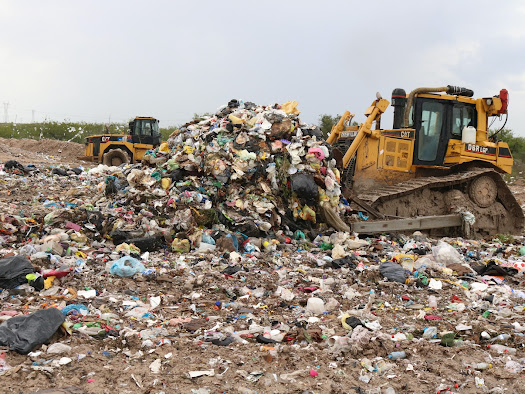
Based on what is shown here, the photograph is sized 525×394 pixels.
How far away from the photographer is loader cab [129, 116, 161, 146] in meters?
17.2

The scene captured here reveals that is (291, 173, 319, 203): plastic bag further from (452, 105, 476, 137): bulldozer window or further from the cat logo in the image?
the cat logo

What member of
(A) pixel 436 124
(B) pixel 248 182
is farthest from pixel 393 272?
(A) pixel 436 124

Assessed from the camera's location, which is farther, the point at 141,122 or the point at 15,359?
the point at 141,122

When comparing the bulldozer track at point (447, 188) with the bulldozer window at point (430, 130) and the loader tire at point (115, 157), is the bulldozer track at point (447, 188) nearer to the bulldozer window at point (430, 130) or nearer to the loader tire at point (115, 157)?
the bulldozer window at point (430, 130)

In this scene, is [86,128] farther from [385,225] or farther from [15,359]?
[15,359]

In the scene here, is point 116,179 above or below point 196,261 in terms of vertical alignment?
above

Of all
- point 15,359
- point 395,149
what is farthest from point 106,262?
point 395,149

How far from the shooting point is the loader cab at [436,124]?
318 inches

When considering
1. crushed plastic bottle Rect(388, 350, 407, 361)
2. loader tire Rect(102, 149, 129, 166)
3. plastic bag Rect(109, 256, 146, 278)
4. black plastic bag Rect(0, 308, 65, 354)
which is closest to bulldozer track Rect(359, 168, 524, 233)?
plastic bag Rect(109, 256, 146, 278)

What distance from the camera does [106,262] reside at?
16.8 ft

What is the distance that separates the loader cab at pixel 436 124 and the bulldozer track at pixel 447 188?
0.41m

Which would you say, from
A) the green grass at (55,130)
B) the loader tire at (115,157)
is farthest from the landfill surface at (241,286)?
the green grass at (55,130)

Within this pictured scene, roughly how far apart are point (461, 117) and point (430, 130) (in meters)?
0.61

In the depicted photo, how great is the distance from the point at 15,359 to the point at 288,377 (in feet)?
5.40
